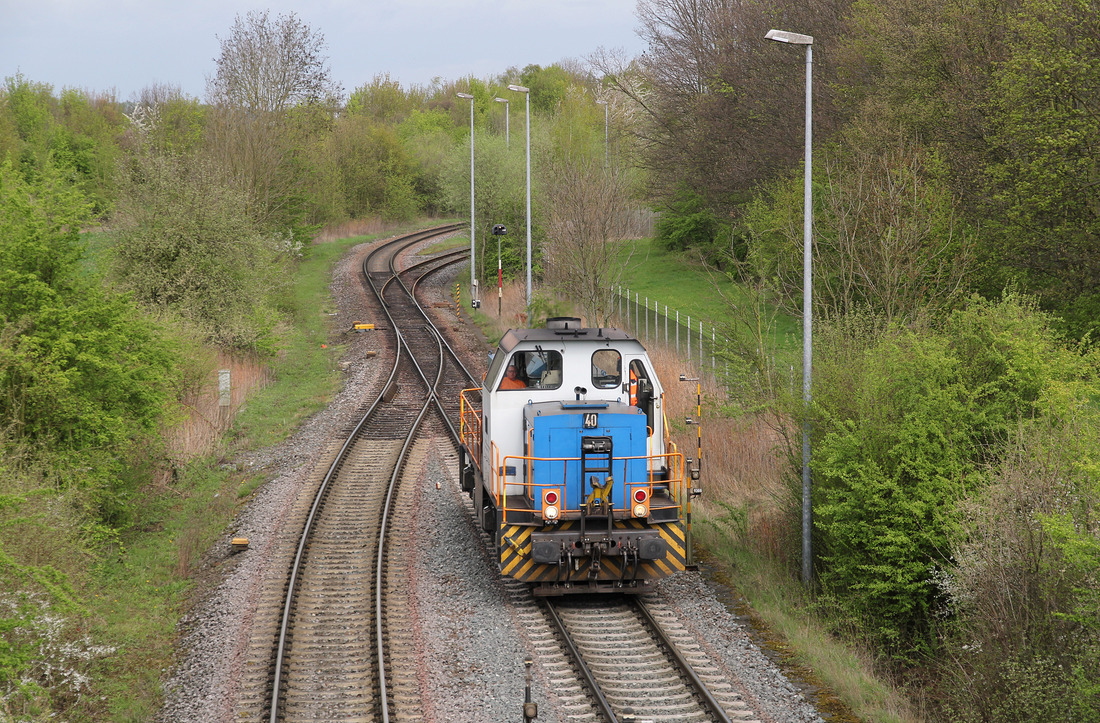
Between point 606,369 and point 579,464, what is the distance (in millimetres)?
1728

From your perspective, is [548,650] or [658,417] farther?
[658,417]

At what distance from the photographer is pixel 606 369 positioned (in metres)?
12.6

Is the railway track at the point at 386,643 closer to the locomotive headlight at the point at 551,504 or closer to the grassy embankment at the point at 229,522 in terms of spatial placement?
the grassy embankment at the point at 229,522

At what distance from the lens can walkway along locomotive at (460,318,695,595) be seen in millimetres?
11188

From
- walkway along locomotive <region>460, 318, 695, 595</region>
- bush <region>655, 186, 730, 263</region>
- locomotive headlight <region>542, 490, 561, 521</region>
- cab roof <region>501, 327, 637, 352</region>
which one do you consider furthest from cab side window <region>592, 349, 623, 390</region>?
bush <region>655, 186, 730, 263</region>

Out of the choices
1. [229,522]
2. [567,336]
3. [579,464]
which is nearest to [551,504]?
[579,464]

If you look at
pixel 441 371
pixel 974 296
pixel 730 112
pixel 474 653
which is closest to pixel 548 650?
pixel 474 653

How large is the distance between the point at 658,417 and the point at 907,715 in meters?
4.90

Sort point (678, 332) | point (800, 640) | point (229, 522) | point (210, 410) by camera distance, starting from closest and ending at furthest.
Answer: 1. point (800, 640)
2. point (229, 522)
3. point (210, 410)
4. point (678, 332)

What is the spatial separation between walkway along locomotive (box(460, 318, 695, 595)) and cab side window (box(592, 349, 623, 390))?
0.05 ft

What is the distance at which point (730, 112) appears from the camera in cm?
4147

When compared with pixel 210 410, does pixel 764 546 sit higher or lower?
lower

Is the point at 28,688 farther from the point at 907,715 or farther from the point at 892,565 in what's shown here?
the point at 892,565

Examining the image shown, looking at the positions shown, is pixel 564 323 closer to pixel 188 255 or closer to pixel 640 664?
pixel 640 664
